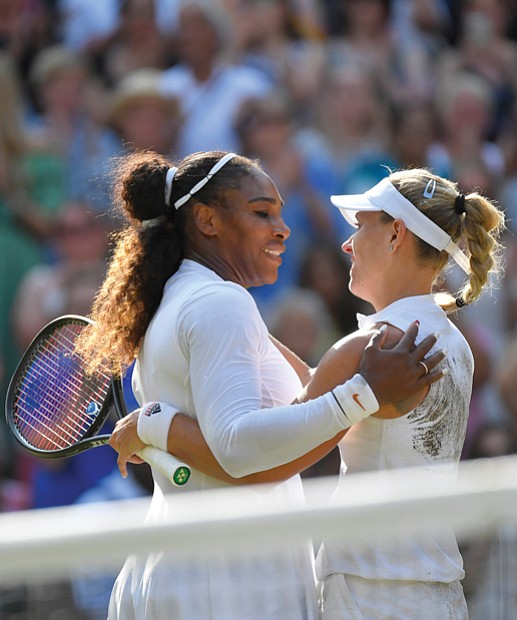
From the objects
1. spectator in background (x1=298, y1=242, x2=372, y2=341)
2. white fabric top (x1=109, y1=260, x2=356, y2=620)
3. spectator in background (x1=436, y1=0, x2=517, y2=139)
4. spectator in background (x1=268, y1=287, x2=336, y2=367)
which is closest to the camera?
white fabric top (x1=109, y1=260, x2=356, y2=620)

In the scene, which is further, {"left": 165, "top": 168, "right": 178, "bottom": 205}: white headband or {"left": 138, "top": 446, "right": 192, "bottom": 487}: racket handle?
{"left": 165, "top": 168, "right": 178, "bottom": 205}: white headband

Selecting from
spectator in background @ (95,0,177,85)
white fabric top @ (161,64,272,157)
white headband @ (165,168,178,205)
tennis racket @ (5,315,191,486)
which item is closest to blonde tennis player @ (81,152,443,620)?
white headband @ (165,168,178,205)

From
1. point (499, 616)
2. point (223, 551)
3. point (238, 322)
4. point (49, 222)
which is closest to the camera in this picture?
point (223, 551)

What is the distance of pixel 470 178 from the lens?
6348 millimetres

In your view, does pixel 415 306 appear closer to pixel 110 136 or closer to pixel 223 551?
pixel 223 551

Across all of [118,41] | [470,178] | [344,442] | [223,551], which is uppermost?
[223,551]

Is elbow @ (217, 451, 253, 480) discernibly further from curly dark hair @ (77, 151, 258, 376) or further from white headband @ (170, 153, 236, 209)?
white headband @ (170, 153, 236, 209)

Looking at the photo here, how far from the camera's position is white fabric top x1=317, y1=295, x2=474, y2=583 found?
2.50 meters

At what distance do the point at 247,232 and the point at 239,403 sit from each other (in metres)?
0.55


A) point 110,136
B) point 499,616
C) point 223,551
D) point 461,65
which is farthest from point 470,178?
point 223,551

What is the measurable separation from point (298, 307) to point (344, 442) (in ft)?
10.2

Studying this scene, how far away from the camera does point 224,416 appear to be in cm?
249

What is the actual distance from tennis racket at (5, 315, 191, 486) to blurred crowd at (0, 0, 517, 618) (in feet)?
6.44

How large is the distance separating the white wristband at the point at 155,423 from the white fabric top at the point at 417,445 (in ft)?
1.36
